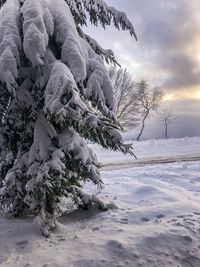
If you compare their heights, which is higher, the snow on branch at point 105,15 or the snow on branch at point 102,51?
the snow on branch at point 105,15

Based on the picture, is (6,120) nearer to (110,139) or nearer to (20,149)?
(20,149)

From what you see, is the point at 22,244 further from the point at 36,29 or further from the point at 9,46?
the point at 36,29

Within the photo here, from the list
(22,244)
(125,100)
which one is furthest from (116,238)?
(125,100)

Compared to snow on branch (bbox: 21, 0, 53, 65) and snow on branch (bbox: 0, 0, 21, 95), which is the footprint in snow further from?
snow on branch (bbox: 21, 0, 53, 65)

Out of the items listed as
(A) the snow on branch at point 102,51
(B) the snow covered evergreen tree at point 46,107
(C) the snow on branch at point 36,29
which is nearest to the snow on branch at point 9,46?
(B) the snow covered evergreen tree at point 46,107

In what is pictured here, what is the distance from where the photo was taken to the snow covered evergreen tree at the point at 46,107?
481 centimetres

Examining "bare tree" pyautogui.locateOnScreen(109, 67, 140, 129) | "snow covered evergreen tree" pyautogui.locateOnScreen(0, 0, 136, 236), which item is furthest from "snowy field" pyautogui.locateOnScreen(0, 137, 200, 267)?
"bare tree" pyautogui.locateOnScreen(109, 67, 140, 129)

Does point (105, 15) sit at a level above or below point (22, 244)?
above

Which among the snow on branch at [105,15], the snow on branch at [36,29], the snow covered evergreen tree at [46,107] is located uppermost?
the snow on branch at [105,15]

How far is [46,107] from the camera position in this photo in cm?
474

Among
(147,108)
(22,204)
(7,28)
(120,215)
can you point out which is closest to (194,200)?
(120,215)

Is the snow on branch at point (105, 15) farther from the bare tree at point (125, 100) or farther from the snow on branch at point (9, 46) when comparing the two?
the bare tree at point (125, 100)

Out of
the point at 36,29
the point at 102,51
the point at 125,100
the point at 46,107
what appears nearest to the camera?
the point at 46,107

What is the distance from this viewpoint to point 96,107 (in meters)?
5.76
